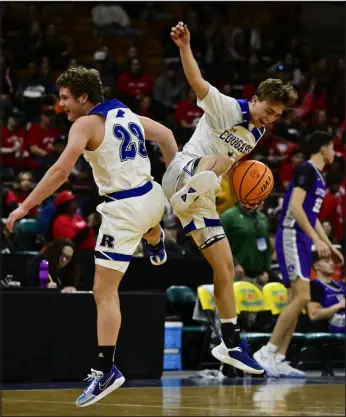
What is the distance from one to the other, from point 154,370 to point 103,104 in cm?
458

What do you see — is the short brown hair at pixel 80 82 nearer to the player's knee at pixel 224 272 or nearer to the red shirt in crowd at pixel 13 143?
the player's knee at pixel 224 272

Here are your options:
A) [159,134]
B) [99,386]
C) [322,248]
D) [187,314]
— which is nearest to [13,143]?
[187,314]

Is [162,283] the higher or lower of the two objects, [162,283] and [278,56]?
the lower

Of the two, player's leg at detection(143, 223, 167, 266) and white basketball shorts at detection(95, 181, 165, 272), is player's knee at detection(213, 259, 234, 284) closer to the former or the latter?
player's leg at detection(143, 223, 167, 266)

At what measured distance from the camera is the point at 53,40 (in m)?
18.3

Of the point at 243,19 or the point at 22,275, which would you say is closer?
→ the point at 22,275

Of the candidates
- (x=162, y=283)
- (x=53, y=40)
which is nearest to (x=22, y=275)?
(x=162, y=283)

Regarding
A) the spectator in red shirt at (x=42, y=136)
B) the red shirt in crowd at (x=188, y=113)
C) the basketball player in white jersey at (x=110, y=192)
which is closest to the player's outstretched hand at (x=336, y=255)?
the basketball player in white jersey at (x=110, y=192)

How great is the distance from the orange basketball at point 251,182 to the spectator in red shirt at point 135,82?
9.87m

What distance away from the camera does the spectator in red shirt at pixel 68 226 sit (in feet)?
41.7

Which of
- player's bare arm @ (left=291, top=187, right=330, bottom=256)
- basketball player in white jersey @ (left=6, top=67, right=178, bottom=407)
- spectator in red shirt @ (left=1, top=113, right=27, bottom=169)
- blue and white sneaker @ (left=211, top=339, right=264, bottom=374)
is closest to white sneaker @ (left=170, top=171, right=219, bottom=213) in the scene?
basketball player in white jersey @ (left=6, top=67, right=178, bottom=407)

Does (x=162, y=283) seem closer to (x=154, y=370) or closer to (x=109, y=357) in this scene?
(x=154, y=370)

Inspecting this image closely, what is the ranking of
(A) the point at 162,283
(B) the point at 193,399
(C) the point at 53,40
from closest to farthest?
(B) the point at 193,399, (A) the point at 162,283, (C) the point at 53,40

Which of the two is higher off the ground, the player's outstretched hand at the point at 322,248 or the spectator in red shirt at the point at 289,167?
the spectator in red shirt at the point at 289,167
